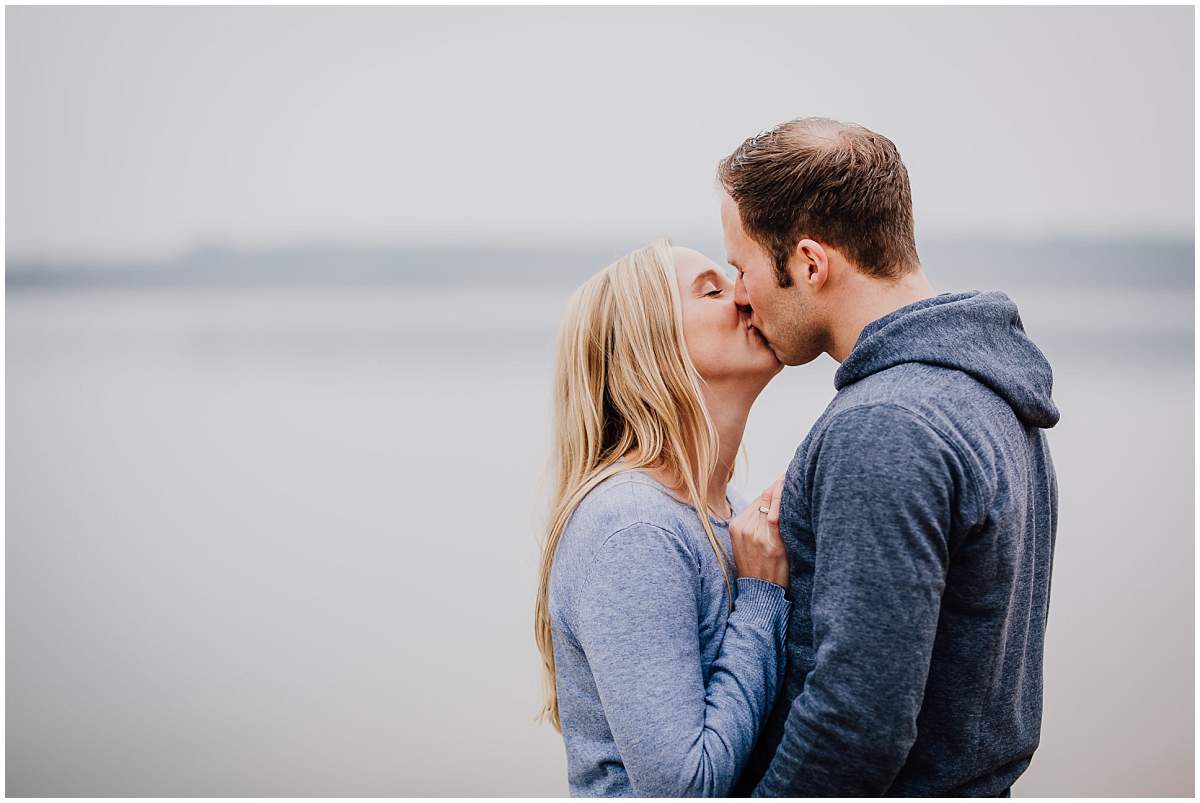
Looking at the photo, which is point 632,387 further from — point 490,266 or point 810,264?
point 490,266

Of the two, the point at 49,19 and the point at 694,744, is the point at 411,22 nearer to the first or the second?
the point at 49,19

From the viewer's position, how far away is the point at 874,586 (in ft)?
3.09

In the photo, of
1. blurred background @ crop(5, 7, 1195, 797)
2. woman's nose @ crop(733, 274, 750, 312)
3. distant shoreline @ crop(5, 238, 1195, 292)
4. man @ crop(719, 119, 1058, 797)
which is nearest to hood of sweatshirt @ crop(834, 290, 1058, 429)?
man @ crop(719, 119, 1058, 797)

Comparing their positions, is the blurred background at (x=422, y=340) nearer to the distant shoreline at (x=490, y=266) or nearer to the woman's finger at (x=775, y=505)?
the distant shoreline at (x=490, y=266)

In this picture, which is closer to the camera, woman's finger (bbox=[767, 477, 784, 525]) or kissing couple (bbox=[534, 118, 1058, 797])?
kissing couple (bbox=[534, 118, 1058, 797])

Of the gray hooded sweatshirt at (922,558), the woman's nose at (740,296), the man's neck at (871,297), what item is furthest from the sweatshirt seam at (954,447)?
the woman's nose at (740,296)

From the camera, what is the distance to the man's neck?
1.14 meters

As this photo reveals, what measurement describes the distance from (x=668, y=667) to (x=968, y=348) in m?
0.49

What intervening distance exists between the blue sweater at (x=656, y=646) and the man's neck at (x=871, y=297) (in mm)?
312

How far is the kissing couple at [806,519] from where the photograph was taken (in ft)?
3.14

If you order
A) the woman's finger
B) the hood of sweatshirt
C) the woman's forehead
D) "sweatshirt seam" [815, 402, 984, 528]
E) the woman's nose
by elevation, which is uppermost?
the woman's forehead

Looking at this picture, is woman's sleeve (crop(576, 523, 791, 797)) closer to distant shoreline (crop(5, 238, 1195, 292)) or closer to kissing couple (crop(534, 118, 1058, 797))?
kissing couple (crop(534, 118, 1058, 797))

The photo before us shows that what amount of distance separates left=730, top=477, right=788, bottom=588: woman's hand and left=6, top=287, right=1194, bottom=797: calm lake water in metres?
0.45

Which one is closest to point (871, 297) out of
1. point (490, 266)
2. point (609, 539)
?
point (609, 539)
